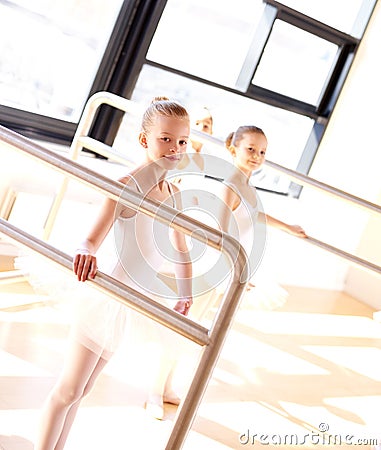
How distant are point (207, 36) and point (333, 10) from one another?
871mm

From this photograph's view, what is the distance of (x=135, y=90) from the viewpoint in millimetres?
3992

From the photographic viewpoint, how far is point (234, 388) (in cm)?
283

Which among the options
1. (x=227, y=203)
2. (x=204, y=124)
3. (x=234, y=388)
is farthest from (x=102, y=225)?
(x=204, y=124)

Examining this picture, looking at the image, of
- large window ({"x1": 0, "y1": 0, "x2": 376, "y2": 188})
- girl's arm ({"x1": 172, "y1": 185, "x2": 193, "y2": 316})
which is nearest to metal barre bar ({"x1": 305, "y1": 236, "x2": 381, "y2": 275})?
girl's arm ({"x1": 172, "y1": 185, "x2": 193, "y2": 316})

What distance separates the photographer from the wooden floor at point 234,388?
2195 mm

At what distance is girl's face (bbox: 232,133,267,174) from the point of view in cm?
262

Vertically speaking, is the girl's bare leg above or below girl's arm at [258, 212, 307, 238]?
below

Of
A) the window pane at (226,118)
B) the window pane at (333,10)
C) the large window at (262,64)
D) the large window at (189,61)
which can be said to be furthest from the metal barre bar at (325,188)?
the window pane at (333,10)

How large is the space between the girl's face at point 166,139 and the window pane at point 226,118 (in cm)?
190

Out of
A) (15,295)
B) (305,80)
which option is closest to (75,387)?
(15,295)

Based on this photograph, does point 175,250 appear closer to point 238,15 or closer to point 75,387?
point 75,387

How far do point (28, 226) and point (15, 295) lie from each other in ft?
1.57

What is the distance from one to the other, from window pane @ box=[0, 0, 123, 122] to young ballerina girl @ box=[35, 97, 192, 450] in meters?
1.66

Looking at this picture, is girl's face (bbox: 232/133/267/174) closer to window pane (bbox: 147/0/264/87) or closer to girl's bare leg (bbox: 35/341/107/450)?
girl's bare leg (bbox: 35/341/107/450)
